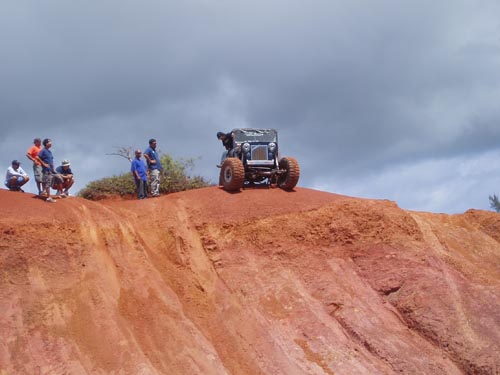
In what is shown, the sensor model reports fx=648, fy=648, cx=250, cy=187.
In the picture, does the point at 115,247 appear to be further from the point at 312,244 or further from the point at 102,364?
the point at 312,244

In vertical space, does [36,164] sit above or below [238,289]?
above

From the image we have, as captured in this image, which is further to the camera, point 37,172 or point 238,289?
point 37,172

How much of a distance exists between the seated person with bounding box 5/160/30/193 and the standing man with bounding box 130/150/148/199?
3.38 metres

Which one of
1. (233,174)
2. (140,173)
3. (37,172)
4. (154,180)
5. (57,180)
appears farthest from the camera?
(154,180)

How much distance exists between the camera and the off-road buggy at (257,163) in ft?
66.7

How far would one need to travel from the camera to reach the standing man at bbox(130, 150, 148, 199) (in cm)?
2048

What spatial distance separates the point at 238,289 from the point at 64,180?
5.93 meters

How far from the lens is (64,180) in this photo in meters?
18.5

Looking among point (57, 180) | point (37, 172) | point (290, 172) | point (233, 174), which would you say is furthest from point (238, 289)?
point (37, 172)

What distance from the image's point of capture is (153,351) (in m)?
14.5

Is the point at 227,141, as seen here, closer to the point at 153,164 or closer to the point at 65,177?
the point at 153,164

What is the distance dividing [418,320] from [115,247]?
8169mm

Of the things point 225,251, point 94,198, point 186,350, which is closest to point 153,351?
point 186,350

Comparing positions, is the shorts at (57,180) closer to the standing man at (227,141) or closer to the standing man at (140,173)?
the standing man at (140,173)
